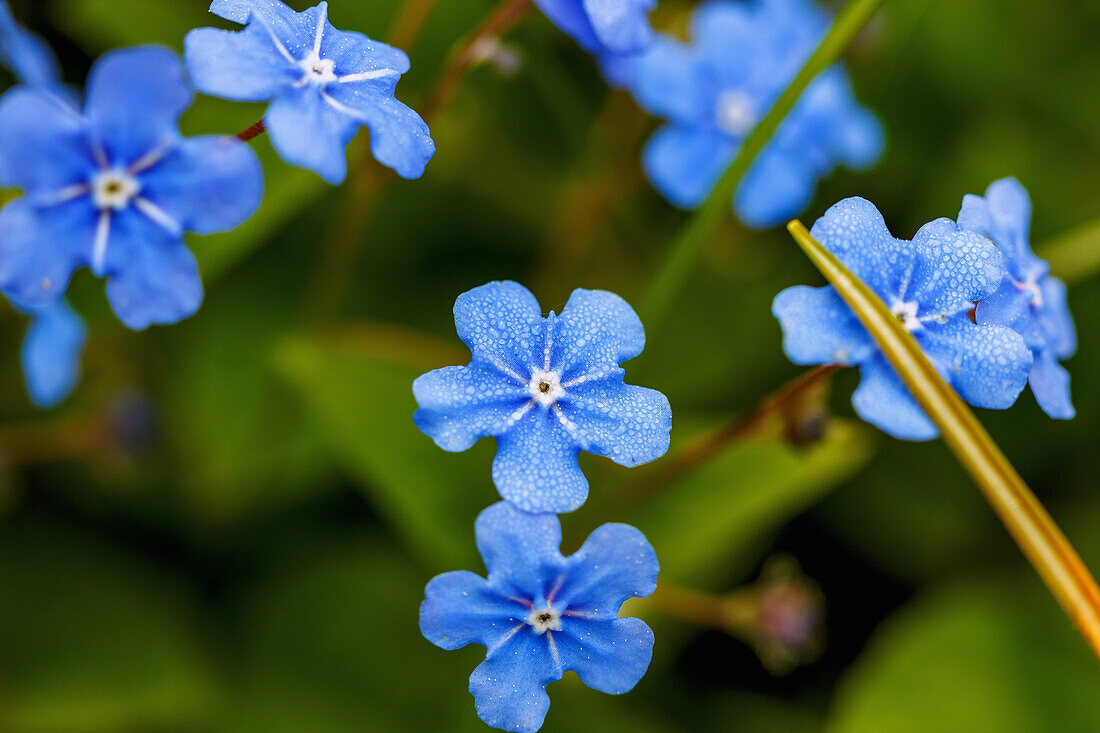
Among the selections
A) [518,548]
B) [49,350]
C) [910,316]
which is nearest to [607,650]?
[518,548]

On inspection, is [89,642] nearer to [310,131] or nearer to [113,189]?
[113,189]

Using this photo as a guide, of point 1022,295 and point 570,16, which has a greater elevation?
point 570,16

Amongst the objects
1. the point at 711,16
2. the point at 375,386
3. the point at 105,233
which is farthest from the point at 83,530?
the point at 711,16

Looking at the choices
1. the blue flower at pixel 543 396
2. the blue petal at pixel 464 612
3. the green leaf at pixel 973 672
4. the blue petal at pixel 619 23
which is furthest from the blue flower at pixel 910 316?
the green leaf at pixel 973 672

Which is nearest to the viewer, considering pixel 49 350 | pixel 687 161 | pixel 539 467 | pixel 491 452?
pixel 539 467

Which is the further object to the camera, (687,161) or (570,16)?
(687,161)

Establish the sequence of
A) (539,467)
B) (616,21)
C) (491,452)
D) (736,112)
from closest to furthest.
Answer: (539,467) → (616,21) → (491,452) → (736,112)

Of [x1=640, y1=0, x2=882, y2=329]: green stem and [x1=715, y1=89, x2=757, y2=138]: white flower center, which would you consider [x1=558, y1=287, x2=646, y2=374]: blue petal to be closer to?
[x1=640, y1=0, x2=882, y2=329]: green stem

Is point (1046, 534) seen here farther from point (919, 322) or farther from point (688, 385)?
point (688, 385)
